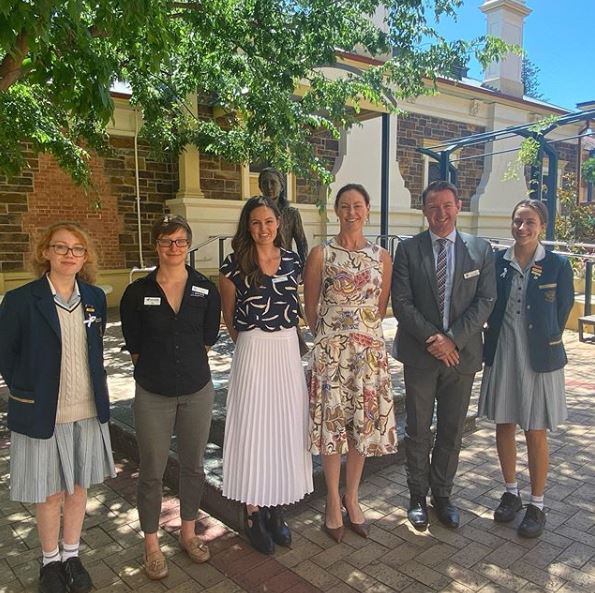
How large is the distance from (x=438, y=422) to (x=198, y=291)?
1.61m

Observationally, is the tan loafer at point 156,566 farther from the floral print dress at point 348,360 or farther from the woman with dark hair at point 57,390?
the floral print dress at point 348,360

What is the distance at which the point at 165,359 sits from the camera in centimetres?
257

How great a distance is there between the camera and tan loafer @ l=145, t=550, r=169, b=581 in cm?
268

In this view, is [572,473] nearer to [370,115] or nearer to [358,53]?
[370,115]

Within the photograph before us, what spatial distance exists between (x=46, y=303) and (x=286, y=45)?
13.8 feet

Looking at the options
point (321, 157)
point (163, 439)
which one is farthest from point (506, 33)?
point (163, 439)

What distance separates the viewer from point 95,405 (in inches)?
100

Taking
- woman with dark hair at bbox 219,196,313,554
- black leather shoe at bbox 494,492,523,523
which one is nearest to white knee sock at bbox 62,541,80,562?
woman with dark hair at bbox 219,196,313,554

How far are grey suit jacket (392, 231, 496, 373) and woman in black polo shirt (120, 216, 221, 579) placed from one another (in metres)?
1.08

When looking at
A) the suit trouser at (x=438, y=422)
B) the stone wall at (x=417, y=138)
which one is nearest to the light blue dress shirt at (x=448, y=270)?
the suit trouser at (x=438, y=422)

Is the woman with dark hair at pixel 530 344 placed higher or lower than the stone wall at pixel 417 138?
lower

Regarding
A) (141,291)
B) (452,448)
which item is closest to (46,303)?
(141,291)

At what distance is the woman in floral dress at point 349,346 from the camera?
2.89m

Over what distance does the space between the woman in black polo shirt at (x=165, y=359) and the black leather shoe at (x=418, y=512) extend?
1328mm
